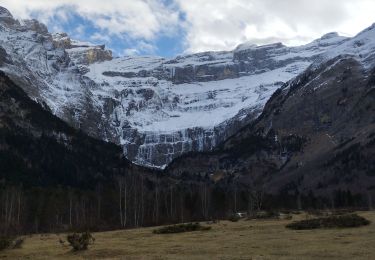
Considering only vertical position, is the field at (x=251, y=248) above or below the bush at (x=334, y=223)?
below

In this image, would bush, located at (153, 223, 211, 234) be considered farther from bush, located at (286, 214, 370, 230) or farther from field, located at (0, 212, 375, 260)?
bush, located at (286, 214, 370, 230)

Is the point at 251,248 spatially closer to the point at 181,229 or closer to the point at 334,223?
the point at 334,223

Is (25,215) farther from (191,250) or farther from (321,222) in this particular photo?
(191,250)

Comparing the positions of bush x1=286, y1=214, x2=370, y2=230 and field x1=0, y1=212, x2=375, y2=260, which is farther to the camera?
bush x1=286, y1=214, x2=370, y2=230

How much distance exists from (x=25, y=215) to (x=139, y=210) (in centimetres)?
3097

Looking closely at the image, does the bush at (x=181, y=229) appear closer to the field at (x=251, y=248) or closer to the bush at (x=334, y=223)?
the field at (x=251, y=248)

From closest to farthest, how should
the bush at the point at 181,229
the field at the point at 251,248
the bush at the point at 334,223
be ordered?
the field at the point at 251,248
the bush at the point at 334,223
the bush at the point at 181,229

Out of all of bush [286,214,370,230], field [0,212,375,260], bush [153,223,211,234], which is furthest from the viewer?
bush [153,223,211,234]

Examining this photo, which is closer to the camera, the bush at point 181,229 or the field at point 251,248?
the field at point 251,248

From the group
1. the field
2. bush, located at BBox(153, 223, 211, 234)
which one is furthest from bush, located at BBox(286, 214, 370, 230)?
bush, located at BBox(153, 223, 211, 234)

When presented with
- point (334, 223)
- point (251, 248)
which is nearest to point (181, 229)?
point (334, 223)

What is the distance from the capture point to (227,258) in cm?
4109

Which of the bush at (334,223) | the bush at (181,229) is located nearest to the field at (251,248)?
the bush at (334,223)

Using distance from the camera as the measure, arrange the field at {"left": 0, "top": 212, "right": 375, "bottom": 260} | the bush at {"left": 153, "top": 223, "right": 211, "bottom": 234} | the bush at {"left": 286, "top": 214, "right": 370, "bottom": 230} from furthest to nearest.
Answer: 1. the bush at {"left": 153, "top": 223, "right": 211, "bottom": 234}
2. the bush at {"left": 286, "top": 214, "right": 370, "bottom": 230}
3. the field at {"left": 0, "top": 212, "right": 375, "bottom": 260}
